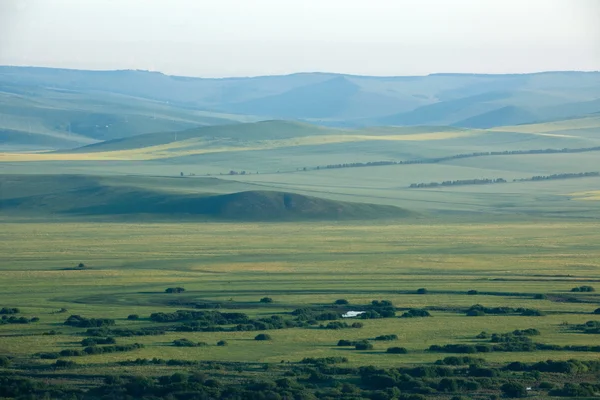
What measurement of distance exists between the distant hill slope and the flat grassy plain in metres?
5.81

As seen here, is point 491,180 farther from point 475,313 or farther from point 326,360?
point 326,360

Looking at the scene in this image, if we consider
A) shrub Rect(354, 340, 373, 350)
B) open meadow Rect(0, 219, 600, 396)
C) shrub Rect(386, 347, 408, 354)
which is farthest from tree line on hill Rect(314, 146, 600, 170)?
shrub Rect(386, 347, 408, 354)

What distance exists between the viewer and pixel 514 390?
122ft

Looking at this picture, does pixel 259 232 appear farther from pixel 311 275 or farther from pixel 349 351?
pixel 349 351

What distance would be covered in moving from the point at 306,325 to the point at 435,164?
115 m

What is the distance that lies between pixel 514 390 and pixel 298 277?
31.3m

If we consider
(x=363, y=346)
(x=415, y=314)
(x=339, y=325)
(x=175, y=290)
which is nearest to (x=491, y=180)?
(x=175, y=290)

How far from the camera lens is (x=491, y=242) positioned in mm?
88812

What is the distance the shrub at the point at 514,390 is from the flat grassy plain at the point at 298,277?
514cm

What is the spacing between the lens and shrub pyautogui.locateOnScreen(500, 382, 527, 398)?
37062 mm

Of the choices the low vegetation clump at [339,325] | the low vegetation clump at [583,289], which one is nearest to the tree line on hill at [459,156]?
the low vegetation clump at [583,289]

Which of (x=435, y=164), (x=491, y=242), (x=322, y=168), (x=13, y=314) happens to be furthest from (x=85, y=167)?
(x=13, y=314)

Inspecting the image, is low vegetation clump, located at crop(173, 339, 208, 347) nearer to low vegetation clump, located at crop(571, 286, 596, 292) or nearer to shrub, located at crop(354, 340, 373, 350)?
shrub, located at crop(354, 340, 373, 350)

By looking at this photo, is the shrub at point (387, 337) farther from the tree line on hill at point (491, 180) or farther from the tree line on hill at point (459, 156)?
the tree line on hill at point (459, 156)
